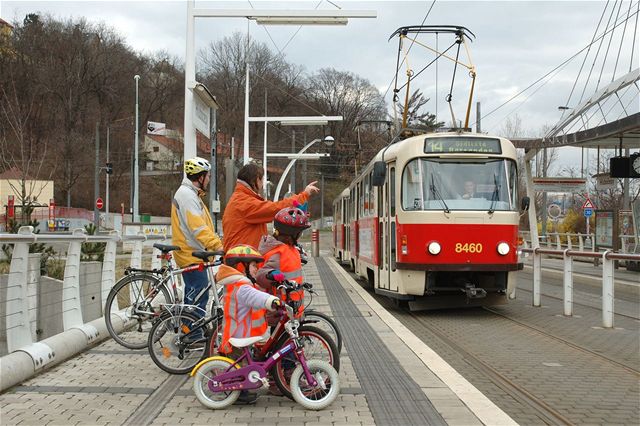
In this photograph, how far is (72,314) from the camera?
7.31m

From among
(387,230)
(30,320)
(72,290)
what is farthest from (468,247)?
(30,320)

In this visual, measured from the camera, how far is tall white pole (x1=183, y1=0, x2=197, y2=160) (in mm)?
11203

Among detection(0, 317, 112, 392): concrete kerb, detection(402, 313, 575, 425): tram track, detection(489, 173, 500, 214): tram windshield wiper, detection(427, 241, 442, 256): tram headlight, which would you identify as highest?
detection(489, 173, 500, 214): tram windshield wiper

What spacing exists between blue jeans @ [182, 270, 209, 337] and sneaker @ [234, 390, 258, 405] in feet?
4.76

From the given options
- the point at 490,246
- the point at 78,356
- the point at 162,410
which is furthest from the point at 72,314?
the point at 490,246

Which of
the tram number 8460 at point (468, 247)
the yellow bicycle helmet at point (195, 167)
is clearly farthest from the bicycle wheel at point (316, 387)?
the tram number 8460 at point (468, 247)

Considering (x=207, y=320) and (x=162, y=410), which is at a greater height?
(x=207, y=320)

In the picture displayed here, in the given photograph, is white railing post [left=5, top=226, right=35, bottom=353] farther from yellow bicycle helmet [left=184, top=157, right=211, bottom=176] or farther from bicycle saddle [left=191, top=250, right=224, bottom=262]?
yellow bicycle helmet [left=184, top=157, right=211, bottom=176]

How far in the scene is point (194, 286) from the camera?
20.9 ft

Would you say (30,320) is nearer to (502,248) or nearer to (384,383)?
(384,383)

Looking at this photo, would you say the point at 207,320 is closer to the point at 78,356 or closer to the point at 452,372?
the point at 78,356

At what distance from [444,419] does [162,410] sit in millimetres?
2035

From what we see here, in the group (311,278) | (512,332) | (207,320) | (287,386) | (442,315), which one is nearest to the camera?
(287,386)

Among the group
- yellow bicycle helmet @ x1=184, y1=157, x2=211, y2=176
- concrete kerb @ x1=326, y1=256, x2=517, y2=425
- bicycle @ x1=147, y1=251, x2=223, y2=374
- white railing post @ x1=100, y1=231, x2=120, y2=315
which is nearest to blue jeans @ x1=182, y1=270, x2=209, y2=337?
bicycle @ x1=147, y1=251, x2=223, y2=374
